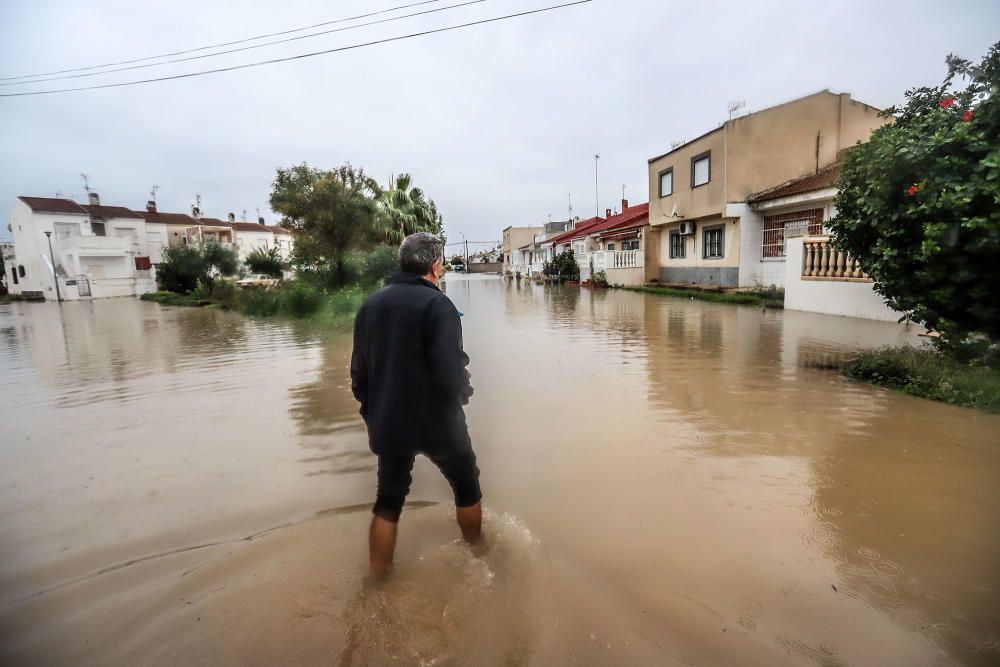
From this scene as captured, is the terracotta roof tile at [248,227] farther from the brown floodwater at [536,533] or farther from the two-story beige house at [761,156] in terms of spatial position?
the brown floodwater at [536,533]

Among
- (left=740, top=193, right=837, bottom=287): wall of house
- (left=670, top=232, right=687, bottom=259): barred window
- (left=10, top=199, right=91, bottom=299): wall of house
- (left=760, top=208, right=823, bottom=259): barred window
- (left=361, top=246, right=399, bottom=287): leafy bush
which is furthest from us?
(left=10, top=199, right=91, bottom=299): wall of house

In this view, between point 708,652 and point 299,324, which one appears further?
point 299,324

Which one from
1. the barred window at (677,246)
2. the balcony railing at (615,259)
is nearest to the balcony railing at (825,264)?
the barred window at (677,246)

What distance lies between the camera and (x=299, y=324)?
14.0 m

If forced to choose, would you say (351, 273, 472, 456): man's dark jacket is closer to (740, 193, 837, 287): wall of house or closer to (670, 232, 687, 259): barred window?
(740, 193, 837, 287): wall of house

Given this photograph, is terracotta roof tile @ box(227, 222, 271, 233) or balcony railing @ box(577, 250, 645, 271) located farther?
terracotta roof tile @ box(227, 222, 271, 233)

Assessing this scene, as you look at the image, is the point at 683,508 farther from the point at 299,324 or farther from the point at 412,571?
the point at 299,324

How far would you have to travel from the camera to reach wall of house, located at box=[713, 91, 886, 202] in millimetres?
17438

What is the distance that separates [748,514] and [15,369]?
39.7 ft

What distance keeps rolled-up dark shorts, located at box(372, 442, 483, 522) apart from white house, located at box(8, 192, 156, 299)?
42422mm

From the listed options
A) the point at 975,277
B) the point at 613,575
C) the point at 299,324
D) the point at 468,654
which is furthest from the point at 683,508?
the point at 299,324

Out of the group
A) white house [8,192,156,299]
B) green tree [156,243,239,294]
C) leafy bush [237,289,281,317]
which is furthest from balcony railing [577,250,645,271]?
white house [8,192,156,299]

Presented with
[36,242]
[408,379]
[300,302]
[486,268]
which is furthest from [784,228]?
[486,268]

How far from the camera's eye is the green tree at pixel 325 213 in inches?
687
